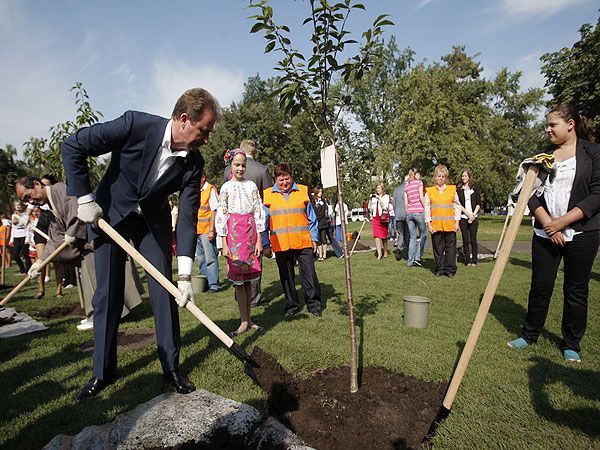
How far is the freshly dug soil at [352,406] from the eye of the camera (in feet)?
7.89

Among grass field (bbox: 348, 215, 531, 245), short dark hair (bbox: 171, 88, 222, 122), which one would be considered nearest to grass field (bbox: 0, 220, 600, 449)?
short dark hair (bbox: 171, 88, 222, 122)

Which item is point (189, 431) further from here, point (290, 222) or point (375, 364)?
point (290, 222)

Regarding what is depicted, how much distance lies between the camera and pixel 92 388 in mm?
3145

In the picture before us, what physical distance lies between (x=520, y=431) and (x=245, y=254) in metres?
3.20

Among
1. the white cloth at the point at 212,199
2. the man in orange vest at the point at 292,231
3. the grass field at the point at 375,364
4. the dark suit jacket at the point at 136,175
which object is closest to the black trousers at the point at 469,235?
the grass field at the point at 375,364

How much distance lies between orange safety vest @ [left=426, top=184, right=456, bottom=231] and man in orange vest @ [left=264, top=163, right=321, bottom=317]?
11.7 ft

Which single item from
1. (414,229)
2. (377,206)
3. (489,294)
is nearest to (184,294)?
(489,294)

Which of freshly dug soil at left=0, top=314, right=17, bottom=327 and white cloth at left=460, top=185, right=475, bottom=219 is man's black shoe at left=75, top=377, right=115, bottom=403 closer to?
freshly dug soil at left=0, top=314, right=17, bottom=327

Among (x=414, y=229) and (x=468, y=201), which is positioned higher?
(x=468, y=201)

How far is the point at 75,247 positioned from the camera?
5008 millimetres

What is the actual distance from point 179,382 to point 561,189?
384 cm

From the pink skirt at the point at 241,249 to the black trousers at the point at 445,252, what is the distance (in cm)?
459

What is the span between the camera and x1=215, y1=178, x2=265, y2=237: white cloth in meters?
4.77

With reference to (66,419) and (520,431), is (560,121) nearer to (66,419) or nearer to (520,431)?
(520,431)
